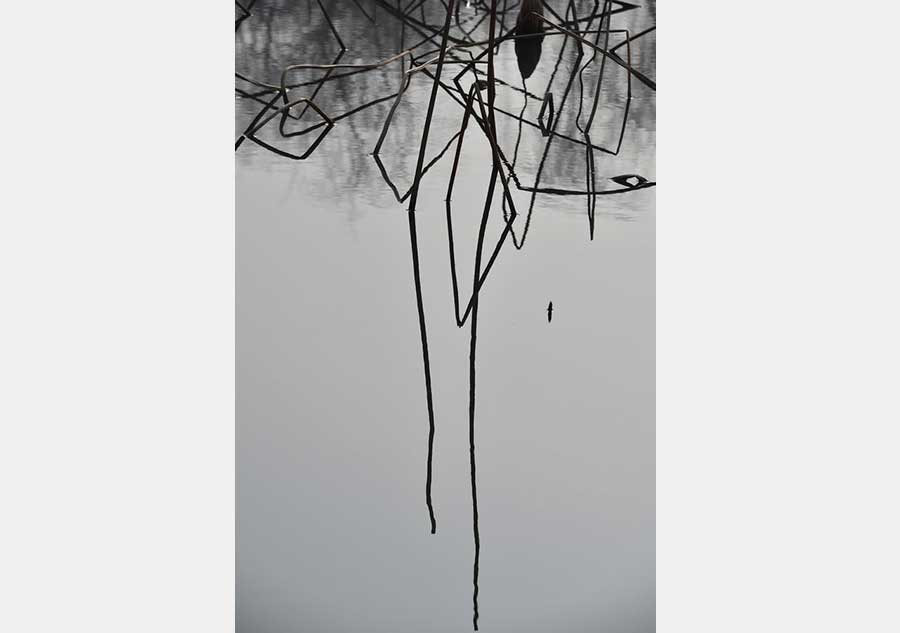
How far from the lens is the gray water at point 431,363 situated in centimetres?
292

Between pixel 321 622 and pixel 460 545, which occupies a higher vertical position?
pixel 460 545

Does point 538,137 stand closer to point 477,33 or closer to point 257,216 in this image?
point 477,33

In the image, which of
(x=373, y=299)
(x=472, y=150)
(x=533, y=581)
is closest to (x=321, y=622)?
(x=533, y=581)

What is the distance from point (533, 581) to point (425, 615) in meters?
0.30

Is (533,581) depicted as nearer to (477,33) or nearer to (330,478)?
(330,478)

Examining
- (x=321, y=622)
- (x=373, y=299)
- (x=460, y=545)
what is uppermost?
(x=373, y=299)

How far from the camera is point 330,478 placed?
2.98 metres

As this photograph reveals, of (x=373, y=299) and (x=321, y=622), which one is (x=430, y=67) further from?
(x=321, y=622)

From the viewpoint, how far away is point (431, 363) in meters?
2.96

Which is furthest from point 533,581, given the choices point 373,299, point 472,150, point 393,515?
point 472,150

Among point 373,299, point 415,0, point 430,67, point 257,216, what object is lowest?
point 373,299

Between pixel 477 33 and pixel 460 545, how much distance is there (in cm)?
133

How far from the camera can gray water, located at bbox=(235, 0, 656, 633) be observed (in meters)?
2.92

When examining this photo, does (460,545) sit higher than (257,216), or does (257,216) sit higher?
(257,216)
